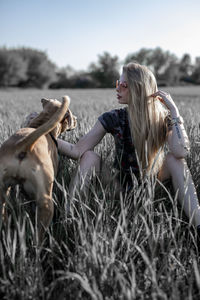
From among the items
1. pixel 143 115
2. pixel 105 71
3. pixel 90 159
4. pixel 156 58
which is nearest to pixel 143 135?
pixel 143 115

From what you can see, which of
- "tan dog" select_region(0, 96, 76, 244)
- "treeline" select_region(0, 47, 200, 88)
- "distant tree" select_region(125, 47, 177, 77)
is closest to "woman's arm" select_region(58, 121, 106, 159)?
"tan dog" select_region(0, 96, 76, 244)

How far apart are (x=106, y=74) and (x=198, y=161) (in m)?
44.0

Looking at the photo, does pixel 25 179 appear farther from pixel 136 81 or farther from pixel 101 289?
pixel 136 81

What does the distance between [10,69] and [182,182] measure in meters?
38.0

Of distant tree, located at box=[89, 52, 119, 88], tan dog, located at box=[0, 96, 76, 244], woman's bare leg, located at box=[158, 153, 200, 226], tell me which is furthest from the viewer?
distant tree, located at box=[89, 52, 119, 88]

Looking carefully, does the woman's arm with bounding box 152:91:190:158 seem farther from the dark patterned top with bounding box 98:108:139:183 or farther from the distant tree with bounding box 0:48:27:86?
the distant tree with bounding box 0:48:27:86

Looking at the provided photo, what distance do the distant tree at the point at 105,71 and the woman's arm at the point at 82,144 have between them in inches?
1545

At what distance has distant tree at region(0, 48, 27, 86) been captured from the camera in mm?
36656

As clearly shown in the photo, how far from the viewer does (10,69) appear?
3653 cm

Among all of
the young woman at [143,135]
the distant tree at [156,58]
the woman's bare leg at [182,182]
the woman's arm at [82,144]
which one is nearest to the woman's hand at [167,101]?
the young woman at [143,135]

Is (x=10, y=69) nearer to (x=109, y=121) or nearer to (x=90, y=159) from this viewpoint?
(x=109, y=121)

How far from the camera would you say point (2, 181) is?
1343 millimetres

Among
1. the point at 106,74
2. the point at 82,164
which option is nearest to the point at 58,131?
the point at 82,164

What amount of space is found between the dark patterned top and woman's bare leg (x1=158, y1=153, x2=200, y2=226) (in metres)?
0.21
